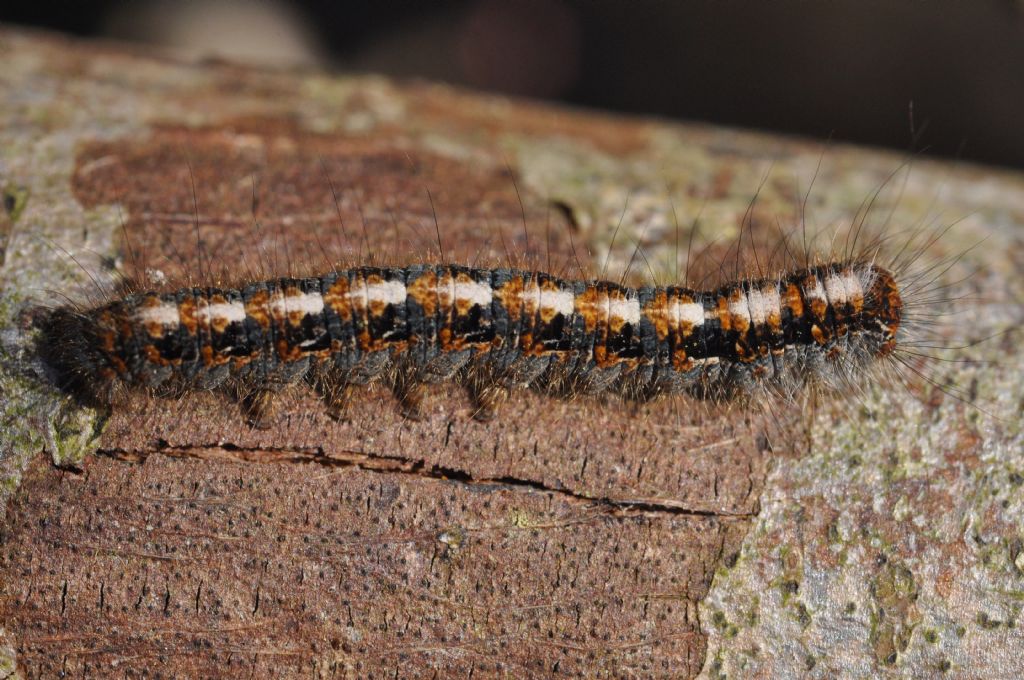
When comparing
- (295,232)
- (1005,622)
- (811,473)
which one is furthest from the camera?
(295,232)

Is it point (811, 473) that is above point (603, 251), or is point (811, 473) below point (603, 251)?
below

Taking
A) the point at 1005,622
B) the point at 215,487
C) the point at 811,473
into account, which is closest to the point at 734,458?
the point at 811,473

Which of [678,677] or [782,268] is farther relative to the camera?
[782,268]

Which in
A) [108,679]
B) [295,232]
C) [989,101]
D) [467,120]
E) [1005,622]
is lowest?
[108,679]

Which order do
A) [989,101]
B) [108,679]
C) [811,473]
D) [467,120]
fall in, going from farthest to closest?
A: [989,101]
[467,120]
[811,473]
[108,679]

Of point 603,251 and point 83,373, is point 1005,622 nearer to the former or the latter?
point 603,251

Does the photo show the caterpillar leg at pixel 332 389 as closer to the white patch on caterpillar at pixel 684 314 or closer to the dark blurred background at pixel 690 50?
the white patch on caterpillar at pixel 684 314

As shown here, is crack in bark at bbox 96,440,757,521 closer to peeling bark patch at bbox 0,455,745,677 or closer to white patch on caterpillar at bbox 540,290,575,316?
peeling bark patch at bbox 0,455,745,677
